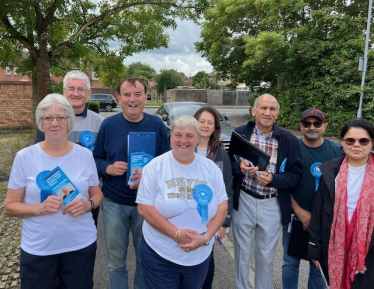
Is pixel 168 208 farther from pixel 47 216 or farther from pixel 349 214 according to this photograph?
pixel 349 214

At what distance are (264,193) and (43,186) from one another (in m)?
1.78

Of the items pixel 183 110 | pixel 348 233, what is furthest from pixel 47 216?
pixel 183 110

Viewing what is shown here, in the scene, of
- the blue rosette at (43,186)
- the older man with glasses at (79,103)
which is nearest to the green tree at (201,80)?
the older man with glasses at (79,103)

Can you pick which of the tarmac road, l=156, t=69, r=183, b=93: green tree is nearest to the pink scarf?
the tarmac road

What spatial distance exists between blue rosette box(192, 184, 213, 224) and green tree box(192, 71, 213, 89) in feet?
150

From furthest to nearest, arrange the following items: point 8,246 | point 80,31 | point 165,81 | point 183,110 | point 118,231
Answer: point 165,81, point 183,110, point 80,31, point 8,246, point 118,231

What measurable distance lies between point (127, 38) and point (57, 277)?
25.8 ft

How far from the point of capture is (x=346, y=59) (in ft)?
41.2

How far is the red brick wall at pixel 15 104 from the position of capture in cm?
1303

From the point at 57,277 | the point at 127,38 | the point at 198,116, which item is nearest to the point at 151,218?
the point at 57,277

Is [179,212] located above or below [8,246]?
above

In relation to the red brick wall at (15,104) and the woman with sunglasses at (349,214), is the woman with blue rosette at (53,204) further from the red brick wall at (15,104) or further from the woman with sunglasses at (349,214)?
the red brick wall at (15,104)

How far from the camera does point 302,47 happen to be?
43.7ft

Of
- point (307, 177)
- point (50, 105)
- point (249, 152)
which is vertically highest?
point (50, 105)
